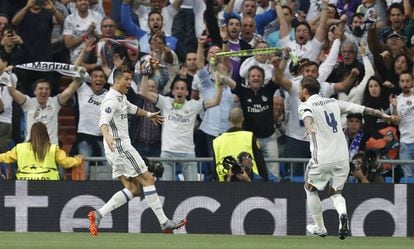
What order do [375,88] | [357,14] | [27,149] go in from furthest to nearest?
[357,14]
[375,88]
[27,149]

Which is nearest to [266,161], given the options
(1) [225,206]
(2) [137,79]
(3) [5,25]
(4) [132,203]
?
(1) [225,206]

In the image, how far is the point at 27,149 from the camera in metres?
16.9

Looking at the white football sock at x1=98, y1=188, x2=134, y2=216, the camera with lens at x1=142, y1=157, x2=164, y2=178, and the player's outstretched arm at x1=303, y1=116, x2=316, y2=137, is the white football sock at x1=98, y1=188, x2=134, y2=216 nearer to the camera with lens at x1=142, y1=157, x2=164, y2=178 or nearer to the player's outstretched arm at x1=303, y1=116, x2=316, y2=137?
the camera with lens at x1=142, y1=157, x2=164, y2=178

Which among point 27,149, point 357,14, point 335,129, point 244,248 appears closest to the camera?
point 244,248

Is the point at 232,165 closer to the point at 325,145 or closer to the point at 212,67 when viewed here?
the point at 212,67

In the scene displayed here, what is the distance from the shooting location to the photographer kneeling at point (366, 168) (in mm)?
16922

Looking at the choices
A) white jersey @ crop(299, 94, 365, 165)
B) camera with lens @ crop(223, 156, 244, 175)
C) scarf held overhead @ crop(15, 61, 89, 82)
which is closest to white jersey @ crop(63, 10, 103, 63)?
scarf held overhead @ crop(15, 61, 89, 82)

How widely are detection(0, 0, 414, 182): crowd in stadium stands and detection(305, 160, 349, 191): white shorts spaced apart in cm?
225

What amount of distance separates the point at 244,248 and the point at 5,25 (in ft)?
24.6

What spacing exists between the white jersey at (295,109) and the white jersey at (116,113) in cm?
364

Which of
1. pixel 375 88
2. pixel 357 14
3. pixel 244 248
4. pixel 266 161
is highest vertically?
pixel 357 14

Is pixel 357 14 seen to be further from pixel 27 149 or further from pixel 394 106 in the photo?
pixel 27 149

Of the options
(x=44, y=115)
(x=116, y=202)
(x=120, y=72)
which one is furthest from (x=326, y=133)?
(x=44, y=115)

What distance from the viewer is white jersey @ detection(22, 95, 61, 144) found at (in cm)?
1805
